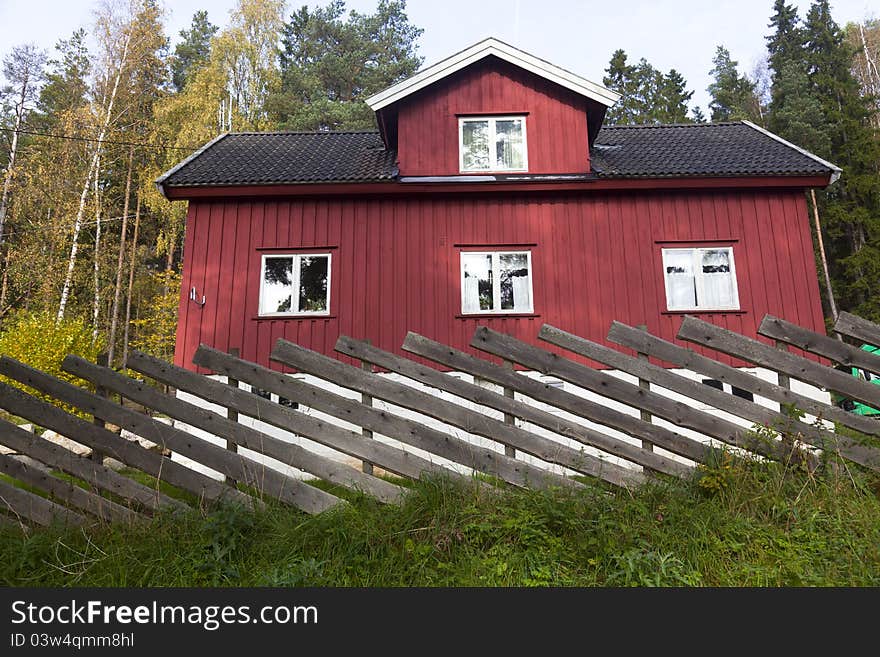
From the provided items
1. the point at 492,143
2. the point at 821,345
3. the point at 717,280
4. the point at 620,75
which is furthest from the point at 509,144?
the point at 620,75

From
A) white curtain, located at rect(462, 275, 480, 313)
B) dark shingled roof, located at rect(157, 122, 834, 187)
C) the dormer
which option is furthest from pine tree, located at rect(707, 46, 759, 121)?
white curtain, located at rect(462, 275, 480, 313)

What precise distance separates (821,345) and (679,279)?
694 centimetres

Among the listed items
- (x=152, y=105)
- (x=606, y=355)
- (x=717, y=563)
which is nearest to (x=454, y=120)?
(x=606, y=355)

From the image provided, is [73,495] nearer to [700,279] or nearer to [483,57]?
[700,279]

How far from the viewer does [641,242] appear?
36.2ft

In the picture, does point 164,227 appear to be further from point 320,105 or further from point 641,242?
point 641,242

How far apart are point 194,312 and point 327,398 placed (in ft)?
25.2

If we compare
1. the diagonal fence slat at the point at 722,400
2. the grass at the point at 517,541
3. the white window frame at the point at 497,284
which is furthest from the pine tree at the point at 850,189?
the grass at the point at 517,541

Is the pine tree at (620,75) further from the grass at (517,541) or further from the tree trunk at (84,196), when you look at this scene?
the grass at (517,541)

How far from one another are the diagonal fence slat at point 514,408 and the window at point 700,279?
7.35 metres

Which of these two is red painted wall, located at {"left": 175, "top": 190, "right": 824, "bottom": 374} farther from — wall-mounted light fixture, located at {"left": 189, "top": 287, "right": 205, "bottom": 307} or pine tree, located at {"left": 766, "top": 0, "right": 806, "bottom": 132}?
pine tree, located at {"left": 766, "top": 0, "right": 806, "bottom": 132}

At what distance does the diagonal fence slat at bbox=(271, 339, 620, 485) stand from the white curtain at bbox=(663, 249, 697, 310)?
768cm

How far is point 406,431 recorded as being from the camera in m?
4.27

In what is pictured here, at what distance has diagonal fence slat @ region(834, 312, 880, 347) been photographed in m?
4.27
